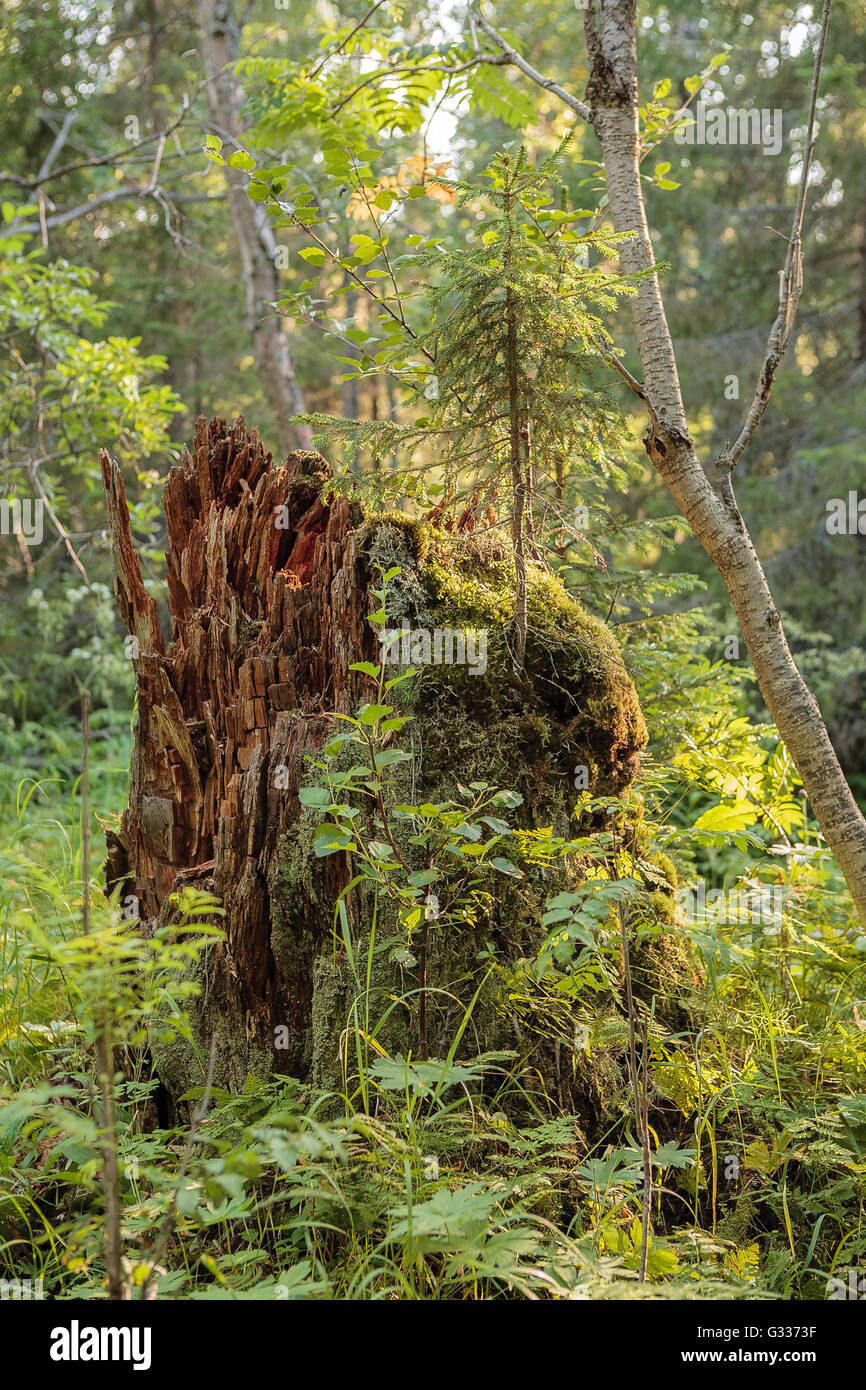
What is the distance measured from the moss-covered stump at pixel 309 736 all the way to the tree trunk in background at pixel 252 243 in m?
4.26

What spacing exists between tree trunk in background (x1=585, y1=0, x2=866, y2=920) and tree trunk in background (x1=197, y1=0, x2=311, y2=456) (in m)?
4.49

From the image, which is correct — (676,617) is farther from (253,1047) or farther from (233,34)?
(233,34)

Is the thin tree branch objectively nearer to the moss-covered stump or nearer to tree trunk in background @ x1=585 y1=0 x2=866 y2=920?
tree trunk in background @ x1=585 y1=0 x2=866 y2=920

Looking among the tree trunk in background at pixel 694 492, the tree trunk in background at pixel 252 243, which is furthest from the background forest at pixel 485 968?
the tree trunk in background at pixel 694 492

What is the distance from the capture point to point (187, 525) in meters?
3.47

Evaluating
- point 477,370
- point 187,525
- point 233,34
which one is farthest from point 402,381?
point 233,34

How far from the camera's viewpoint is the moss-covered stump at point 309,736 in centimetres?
265

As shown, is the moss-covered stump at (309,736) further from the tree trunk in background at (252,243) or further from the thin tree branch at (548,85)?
the tree trunk in background at (252,243)

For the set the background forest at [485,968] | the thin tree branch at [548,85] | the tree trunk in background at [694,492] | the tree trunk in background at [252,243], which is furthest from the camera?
the tree trunk in background at [252,243]

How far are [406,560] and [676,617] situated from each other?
1429 millimetres

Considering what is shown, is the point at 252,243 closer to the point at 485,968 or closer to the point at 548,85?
the point at 548,85

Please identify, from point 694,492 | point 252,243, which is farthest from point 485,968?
point 252,243

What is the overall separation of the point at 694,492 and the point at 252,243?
19.5ft

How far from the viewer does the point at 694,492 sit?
2912 millimetres
